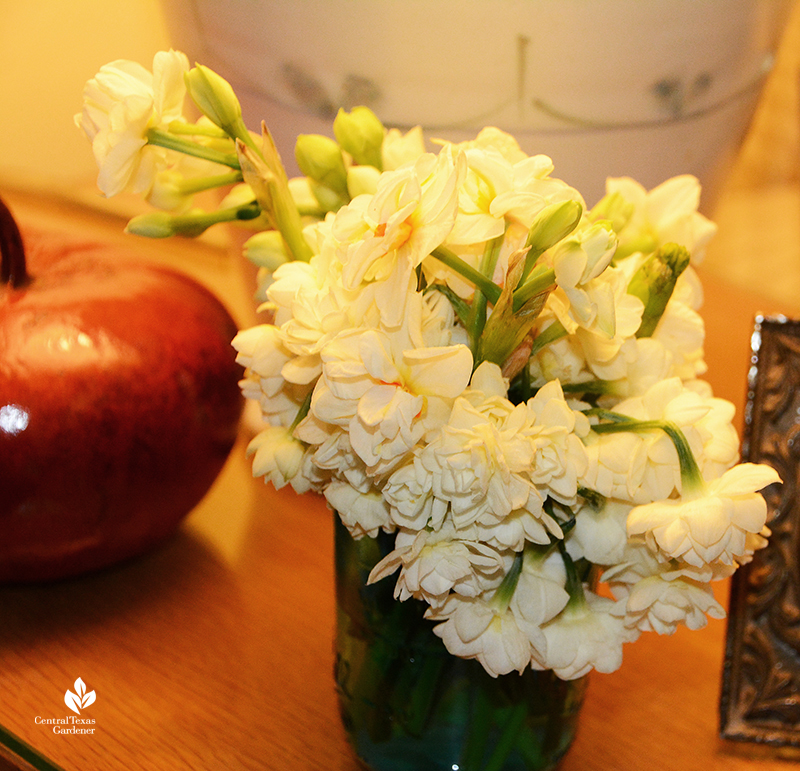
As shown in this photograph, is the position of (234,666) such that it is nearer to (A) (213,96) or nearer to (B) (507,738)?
(B) (507,738)

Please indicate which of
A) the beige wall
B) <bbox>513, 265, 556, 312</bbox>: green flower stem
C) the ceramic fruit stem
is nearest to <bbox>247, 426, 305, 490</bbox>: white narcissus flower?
<bbox>513, 265, 556, 312</bbox>: green flower stem

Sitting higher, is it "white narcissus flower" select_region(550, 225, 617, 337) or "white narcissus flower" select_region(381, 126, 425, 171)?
"white narcissus flower" select_region(381, 126, 425, 171)

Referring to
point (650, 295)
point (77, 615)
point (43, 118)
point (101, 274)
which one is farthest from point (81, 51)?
point (650, 295)

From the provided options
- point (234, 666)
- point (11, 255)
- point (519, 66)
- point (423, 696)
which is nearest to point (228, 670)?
point (234, 666)

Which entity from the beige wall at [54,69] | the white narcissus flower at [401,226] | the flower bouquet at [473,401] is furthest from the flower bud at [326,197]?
the beige wall at [54,69]

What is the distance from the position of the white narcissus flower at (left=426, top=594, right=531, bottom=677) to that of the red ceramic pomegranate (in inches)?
8.5

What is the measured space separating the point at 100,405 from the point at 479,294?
0.23 metres

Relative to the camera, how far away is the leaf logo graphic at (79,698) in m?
0.44

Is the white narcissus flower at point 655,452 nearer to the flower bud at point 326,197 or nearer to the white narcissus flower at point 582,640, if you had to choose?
the white narcissus flower at point 582,640

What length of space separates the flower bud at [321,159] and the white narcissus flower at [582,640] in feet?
0.63

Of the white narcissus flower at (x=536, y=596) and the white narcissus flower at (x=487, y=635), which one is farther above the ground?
the white narcissus flower at (x=536, y=596)

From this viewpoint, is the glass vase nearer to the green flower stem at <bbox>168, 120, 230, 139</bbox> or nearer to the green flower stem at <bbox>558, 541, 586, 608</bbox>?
the green flower stem at <bbox>558, 541, 586, 608</bbox>

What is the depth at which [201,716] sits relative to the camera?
44cm

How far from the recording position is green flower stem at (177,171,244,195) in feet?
1.15
